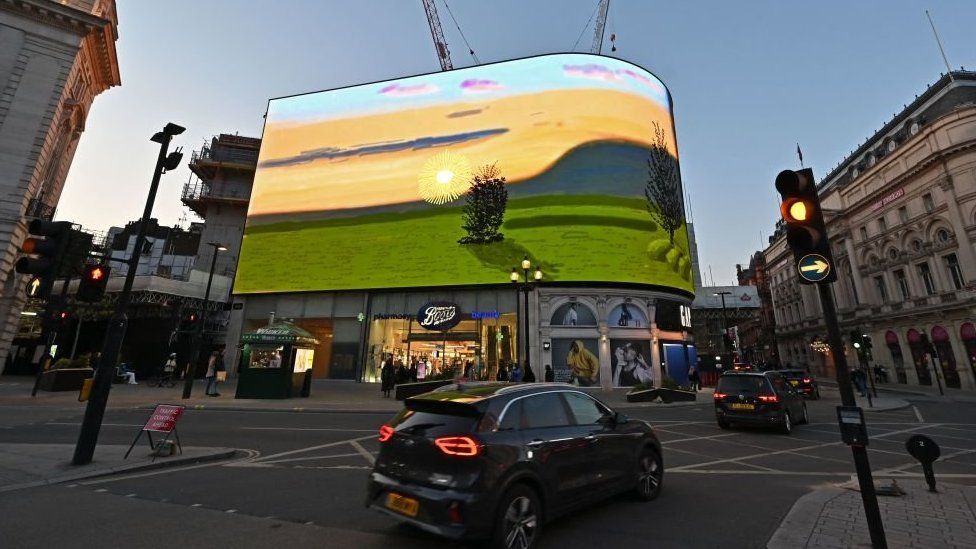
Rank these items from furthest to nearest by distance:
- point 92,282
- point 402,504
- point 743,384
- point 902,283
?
point 902,283 → point 743,384 → point 92,282 → point 402,504

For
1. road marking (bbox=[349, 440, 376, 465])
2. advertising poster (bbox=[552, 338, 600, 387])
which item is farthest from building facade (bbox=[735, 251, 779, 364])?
road marking (bbox=[349, 440, 376, 465])

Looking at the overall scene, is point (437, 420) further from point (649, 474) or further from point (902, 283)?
point (902, 283)

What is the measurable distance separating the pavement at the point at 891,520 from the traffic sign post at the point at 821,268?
16.7 inches

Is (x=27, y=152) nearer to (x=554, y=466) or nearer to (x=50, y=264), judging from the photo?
(x=50, y=264)

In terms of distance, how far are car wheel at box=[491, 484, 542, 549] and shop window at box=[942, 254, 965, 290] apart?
46.4 metres

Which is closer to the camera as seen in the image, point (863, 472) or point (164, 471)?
point (863, 472)

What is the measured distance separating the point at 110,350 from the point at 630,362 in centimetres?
2830

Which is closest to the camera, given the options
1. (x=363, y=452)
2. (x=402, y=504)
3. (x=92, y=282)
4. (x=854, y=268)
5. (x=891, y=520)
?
(x=402, y=504)

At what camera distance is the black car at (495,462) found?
4.04 metres

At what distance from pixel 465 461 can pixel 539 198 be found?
2998cm

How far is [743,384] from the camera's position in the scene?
12.9m

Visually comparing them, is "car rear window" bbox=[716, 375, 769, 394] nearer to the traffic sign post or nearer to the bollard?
the bollard

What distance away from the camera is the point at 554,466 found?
4816mm

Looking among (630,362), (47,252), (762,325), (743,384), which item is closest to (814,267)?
(743,384)
